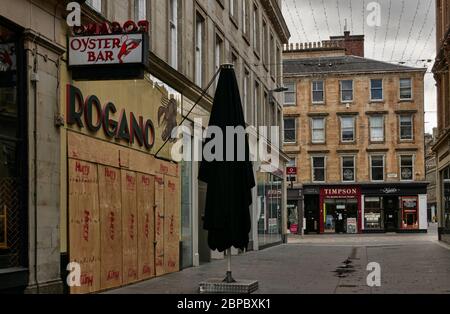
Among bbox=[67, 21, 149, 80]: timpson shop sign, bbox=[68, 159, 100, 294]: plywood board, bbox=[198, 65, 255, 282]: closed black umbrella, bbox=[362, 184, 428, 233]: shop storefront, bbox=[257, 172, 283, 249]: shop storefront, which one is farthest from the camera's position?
bbox=[362, 184, 428, 233]: shop storefront

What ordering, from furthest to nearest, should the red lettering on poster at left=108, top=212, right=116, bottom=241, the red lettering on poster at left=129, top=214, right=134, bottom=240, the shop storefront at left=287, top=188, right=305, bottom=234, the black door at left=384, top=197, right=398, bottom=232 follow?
1. the shop storefront at left=287, top=188, right=305, bottom=234
2. the black door at left=384, top=197, right=398, bottom=232
3. the red lettering on poster at left=129, top=214, right=134, bottom=240
4. the red lettering on poster at left=108, top=212, right=116, bottom=241

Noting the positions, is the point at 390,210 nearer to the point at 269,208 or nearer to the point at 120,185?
the point at 269,208

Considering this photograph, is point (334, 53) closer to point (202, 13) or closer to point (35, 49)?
point (202, 13)

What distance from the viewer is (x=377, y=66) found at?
174ft

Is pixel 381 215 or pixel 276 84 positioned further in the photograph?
pixel 381 215

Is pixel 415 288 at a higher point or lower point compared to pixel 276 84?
lower

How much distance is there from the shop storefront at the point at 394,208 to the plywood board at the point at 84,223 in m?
41.5

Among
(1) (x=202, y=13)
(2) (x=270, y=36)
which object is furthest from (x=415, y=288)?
(2) (x=270, y=36)

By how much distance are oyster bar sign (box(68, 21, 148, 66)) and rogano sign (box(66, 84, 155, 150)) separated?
612 millimetres

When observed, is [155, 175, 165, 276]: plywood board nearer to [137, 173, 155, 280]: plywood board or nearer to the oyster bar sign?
[137, 173, 155, 280]: plywood board

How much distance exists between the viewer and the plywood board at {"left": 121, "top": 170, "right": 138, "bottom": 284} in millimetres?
13125

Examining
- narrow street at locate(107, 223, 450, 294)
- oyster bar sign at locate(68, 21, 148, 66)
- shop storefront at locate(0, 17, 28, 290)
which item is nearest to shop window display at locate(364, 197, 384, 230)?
narrow street at locate(107, 223, 450, 294)

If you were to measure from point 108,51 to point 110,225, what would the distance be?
344 centimetres

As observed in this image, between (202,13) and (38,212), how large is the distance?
1149 centimetres
